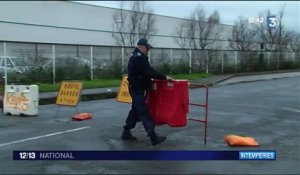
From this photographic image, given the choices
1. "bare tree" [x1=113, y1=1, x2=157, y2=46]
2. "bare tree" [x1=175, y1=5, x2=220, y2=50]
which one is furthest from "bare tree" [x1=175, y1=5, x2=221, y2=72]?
"bare tree" [x1=113, y1=1, x2=157, y2=46]

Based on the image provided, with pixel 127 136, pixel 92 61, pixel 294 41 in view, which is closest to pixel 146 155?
pixel 127 136

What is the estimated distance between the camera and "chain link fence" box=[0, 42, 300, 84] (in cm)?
2255

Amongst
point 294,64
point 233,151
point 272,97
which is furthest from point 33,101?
point 294,64

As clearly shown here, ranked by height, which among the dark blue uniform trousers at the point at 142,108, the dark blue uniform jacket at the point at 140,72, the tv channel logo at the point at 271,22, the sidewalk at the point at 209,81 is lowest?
the sidewalk at the point at 209,81

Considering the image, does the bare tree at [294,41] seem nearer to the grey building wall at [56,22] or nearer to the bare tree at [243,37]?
the bare tree at [243,37]

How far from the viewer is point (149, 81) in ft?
30.5

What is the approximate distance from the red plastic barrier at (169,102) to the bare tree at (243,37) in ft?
133

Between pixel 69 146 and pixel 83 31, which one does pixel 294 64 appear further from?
pixel 69 146

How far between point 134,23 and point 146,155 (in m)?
33.5

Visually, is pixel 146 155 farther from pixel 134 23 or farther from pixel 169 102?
pixel 134 23

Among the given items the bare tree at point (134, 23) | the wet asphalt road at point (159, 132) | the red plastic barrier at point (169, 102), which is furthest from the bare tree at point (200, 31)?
the red plastic barrier at point (169, 102)

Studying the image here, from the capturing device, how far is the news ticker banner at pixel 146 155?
7.77m

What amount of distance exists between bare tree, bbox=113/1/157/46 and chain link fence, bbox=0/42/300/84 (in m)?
7.08

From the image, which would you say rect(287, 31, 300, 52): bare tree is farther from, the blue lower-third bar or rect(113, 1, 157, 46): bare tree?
the blue lower-third bar
